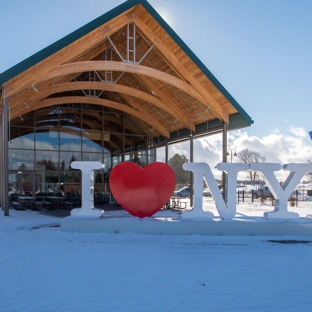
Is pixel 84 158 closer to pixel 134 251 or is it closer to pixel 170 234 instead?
pixel 170 234

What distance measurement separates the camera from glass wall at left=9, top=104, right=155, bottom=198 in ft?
61.7

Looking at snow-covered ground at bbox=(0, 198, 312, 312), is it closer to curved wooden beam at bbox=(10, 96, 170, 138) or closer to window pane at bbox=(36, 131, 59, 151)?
curved wooden beam at bbox=(10, 96, 170, 138)

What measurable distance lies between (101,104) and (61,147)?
3.79 meters

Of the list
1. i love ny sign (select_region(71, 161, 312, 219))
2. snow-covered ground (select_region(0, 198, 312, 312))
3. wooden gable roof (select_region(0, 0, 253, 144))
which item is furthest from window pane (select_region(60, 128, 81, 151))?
snow-covered ground (select_region(0, 198, 312, 312))

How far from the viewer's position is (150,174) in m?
10.2

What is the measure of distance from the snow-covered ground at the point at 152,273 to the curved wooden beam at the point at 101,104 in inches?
393

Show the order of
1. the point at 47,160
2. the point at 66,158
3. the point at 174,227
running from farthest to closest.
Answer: the point at 66,158 < the point at 47,160 < the point at 174,227

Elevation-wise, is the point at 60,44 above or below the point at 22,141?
above

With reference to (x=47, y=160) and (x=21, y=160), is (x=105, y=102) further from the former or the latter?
(x=21, y=160)

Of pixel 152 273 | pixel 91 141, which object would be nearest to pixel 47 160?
pixel 91 141

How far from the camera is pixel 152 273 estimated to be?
5.84m

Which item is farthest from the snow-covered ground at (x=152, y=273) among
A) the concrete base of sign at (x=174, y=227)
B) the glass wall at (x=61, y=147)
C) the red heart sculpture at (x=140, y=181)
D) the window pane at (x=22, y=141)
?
the window pane at (x=22, y=141)

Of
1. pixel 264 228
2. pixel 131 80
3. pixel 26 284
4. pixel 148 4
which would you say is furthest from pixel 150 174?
pixel 131 80

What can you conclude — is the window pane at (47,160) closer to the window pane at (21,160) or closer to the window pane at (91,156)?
the window pane at (21,160)
